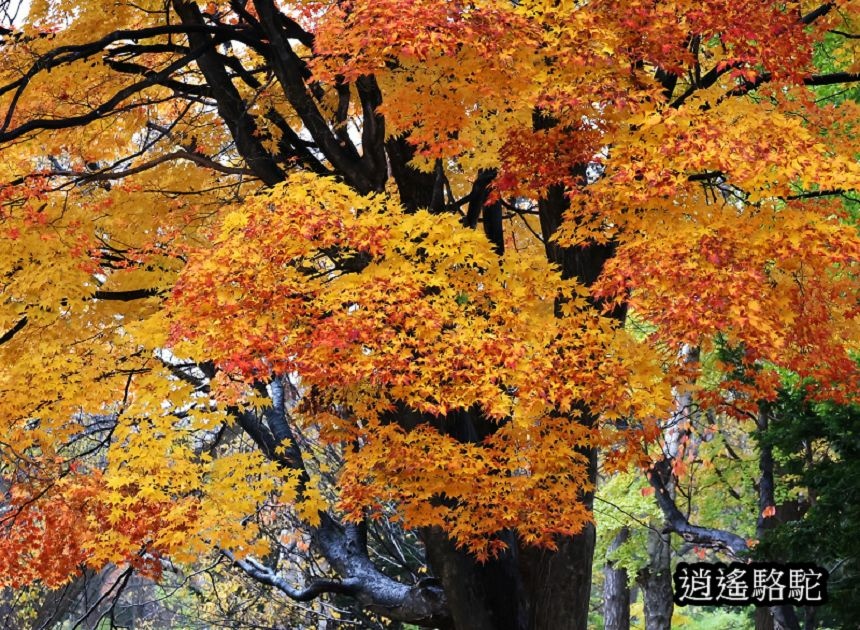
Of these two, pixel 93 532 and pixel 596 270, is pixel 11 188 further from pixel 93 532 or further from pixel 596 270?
pixel 596 270

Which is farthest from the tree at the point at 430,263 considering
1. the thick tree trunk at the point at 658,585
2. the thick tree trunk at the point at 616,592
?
the thick tree trunk at the point at 616,592

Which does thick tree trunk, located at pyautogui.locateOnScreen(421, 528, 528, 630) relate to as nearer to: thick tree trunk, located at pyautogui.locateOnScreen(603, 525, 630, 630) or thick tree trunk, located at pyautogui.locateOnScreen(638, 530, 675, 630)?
thick tree trunk, located at pyautogui.locateOnScreen(638, 530, 675, 630)

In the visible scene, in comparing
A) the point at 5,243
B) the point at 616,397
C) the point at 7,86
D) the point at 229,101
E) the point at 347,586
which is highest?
the point at 229,101

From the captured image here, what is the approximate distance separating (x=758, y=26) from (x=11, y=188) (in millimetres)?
6867

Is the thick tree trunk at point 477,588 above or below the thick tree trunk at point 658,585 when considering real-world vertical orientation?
A: below

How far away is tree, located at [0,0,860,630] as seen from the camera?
6898mm

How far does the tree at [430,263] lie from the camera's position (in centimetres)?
690

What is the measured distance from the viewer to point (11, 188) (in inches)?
344

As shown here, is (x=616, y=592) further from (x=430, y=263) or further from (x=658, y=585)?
(x=430, y=263)

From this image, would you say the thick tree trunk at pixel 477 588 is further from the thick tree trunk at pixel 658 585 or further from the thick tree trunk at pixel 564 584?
the thick tree trunk at pixel 658 585

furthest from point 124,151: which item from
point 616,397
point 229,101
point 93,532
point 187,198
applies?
point 616,397
